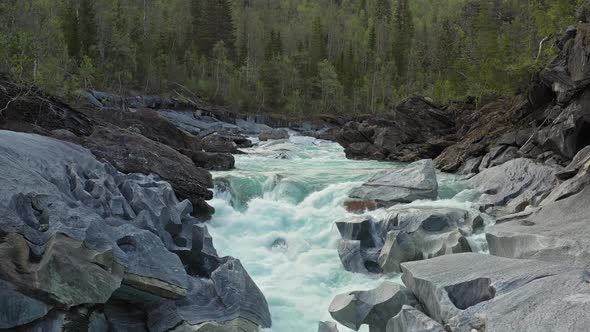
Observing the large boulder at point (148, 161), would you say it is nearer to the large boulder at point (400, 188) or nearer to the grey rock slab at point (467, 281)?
the large boulder at point (400, 188)

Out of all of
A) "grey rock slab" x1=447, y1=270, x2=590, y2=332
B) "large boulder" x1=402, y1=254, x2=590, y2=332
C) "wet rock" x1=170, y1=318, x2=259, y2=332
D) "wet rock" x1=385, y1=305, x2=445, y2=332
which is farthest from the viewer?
"wet rock" x1=170, y1=318, x2=259, y2=332

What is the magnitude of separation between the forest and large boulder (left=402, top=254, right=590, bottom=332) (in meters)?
25.2

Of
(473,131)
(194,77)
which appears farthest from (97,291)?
(194,77)

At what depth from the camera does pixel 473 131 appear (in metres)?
25.2

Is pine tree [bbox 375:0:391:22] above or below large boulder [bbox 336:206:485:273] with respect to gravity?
above

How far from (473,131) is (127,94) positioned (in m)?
39.2

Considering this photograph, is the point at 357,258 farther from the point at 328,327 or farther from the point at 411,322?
the point at 411,322

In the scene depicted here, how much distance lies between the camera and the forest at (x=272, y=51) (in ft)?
135

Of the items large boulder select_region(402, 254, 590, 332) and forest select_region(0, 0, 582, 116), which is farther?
forest select_region(0, 0, 582, 116)

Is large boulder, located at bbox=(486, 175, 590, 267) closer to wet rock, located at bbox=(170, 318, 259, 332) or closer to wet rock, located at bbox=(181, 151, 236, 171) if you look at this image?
wet rock, located at bbox=(170, 318, 259, 332)

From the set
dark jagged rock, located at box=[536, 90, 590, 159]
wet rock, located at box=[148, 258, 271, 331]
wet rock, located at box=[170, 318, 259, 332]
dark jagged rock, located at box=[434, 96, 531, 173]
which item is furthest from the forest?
wet rock, located at box=[170, 318, 259, 332]

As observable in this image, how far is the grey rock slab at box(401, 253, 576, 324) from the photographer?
606 centimetres

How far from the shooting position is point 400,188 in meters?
14.8

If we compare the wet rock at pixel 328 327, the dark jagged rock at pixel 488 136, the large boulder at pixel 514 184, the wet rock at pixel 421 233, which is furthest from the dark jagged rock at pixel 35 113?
the dark jagged rock at pixel 488 136
